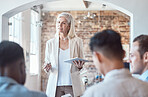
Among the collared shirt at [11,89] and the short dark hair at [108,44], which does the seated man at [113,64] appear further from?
the collared shirt at [11,89]

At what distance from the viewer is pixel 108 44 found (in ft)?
4.79

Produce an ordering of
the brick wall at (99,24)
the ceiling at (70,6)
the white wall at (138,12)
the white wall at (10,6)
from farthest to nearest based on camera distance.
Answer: the brick wall at (99,24), the ceiling at (70,6), the white wall at (10,6), the white wall at (138,12)

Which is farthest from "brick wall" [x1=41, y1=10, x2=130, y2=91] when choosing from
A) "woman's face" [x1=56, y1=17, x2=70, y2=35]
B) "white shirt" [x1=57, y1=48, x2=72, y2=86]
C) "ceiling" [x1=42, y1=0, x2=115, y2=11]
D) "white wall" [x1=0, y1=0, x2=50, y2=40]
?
"white shirt" [x1=57, y1=48, x2=72, y2=86]

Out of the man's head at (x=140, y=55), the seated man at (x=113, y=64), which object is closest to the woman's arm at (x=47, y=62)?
the man's head at (x=140, y=55)

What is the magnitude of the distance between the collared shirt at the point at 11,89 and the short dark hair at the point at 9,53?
0.09 meters

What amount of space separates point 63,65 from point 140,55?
121 centimetres

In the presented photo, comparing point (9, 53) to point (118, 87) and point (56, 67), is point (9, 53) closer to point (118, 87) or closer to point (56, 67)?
point (118, 87)

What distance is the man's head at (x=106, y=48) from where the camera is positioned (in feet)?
4.78

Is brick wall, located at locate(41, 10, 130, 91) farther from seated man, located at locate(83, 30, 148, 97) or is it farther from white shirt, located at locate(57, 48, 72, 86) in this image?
seated man, located at locate(83, 30, 148, 97)

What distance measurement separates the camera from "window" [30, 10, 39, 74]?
955 centimetres

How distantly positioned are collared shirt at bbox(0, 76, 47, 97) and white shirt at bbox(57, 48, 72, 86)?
5.86 ft

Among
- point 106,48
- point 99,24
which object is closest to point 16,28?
point 99,24

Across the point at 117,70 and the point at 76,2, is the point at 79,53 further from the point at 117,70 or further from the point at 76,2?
the point at 76,2

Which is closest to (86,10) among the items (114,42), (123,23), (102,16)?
(102,16)
